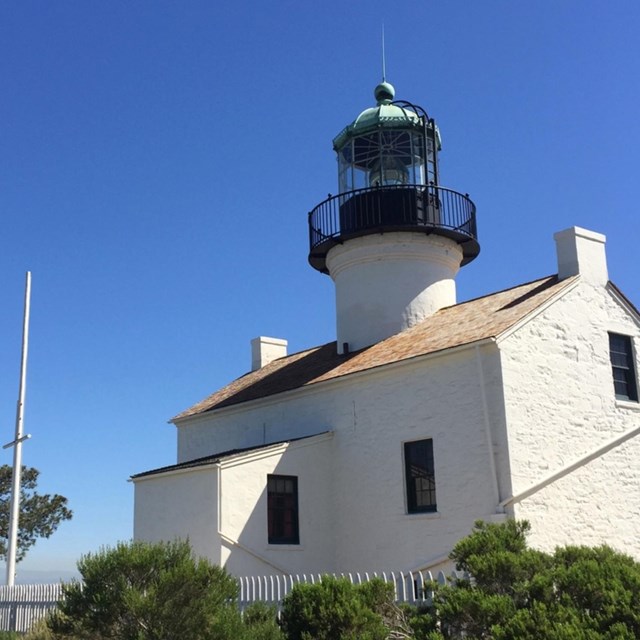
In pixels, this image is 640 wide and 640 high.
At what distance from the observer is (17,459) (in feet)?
59.7

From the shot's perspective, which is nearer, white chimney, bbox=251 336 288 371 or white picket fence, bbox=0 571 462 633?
white picket fence, bbox=0 571 462 633

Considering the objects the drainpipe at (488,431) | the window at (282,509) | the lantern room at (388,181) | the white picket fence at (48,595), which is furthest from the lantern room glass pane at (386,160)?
the white picket fence at (48,595)

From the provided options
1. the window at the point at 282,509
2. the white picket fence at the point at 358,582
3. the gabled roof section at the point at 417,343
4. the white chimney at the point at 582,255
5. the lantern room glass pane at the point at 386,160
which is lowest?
the white picket fence at the point at 358,582

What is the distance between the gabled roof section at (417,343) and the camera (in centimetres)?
1681

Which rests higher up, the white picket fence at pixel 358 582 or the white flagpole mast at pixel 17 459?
the white flagpole mast at pixel 17 459

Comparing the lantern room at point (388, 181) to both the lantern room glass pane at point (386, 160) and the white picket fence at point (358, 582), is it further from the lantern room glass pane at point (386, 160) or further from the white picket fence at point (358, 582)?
the white picket fence at point (358, 582)

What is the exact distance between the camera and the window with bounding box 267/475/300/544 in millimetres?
17734

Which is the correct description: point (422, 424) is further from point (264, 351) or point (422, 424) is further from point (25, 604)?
point (264, 351)

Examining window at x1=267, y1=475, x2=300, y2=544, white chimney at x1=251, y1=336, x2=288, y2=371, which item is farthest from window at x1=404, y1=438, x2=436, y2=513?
white chimney at x1=251, y1=336, x2=288, y2=371

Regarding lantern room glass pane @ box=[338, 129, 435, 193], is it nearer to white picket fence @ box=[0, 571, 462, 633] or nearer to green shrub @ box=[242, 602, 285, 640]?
white picket fence @ box=[0, 571, 462, 633]

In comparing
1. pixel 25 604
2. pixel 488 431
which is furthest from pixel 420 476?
pixel 25 604

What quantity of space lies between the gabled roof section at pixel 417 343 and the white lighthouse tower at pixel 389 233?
65 cm

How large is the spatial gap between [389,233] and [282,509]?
702 cm

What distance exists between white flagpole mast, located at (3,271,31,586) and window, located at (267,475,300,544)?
5.07 m
